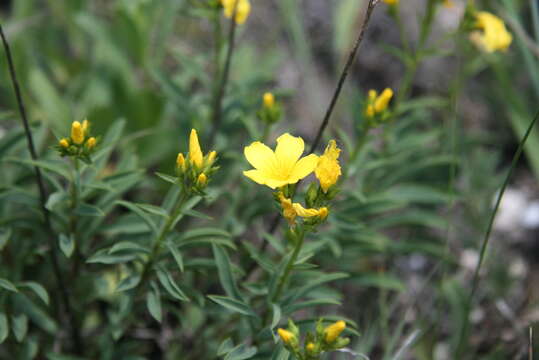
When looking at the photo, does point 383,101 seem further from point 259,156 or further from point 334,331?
→ point 334,331

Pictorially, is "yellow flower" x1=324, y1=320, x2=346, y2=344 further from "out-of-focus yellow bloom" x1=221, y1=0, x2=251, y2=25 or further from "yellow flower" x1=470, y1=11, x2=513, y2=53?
"yellow flower" x1=470, y1=11, x2=513, y2=53

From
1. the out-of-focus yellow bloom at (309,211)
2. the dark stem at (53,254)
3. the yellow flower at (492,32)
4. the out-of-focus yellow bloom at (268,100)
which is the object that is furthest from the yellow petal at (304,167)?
the yellow flower at (492,32)

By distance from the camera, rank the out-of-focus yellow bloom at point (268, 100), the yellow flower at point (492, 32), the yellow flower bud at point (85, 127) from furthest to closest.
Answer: the yellow flower at point (492, 32) < the out-of-focus yellow bloom at point (268, 100) < the yellow flower bud at point (85, 127)

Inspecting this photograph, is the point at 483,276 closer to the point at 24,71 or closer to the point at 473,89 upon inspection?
the point at 473,89

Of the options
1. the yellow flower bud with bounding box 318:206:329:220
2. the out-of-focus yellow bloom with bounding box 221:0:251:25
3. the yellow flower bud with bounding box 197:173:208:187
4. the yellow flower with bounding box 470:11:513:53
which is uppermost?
the out-of-focus yellow bloom with bounding box 221:0:251:25

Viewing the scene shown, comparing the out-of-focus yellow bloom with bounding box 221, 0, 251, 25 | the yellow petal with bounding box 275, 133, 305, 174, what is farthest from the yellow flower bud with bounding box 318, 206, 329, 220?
the out-of-focus yellow bloom with bounding box 221, 0, 251, 25

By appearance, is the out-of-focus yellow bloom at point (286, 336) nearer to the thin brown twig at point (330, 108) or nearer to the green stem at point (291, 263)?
the green stem at point (291, 263)

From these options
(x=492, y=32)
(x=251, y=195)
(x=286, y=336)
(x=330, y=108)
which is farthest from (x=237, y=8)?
(x=286, y=336)
